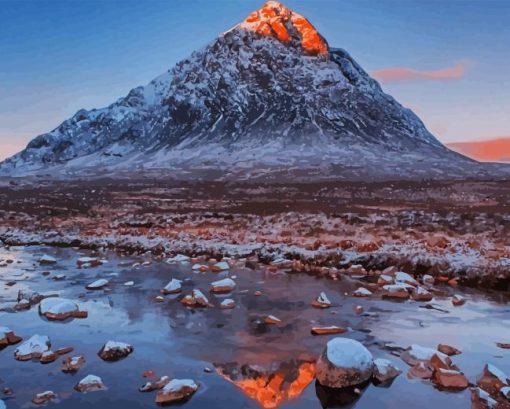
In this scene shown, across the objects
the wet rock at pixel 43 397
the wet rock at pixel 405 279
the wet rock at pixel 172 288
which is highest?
the wet rock at pixel 405 279

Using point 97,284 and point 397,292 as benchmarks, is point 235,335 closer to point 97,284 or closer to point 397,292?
point 397,292

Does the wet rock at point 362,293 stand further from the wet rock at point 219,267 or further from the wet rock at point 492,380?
the wet rock at point 492,380

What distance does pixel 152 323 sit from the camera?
13164 millimetres

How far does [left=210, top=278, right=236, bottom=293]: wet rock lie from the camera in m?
16.6

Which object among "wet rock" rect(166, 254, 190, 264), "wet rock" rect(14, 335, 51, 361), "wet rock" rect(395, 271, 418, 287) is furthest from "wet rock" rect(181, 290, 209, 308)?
"wet rock" rect(166, 254, 190, 264)

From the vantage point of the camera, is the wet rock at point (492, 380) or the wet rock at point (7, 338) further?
the wet rock at point (7, 338)

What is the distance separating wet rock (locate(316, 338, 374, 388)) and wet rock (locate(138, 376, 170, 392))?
9.09 feet

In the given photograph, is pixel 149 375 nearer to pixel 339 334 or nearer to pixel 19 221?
pixel 339 334

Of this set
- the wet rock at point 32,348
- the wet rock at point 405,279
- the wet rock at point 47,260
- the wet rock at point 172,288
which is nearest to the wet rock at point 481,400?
the wet rock at point 405,279

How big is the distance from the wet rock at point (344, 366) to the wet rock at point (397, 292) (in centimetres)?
633

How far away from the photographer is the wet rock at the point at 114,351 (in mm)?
10656

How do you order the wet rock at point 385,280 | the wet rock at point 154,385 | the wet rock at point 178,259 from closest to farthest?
the wet rock at point 154,385 → the wet rock at point 385,280 → the wet rock at point 178,259

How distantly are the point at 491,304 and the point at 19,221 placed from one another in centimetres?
3471

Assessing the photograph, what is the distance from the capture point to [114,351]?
10773mm
